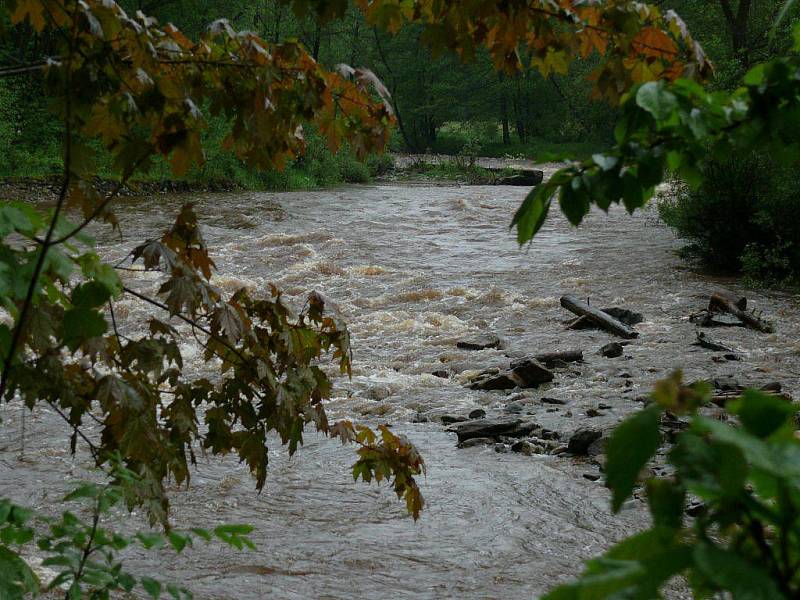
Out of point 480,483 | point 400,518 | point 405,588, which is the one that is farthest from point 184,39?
point 480,483

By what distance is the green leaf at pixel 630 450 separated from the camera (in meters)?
0.66

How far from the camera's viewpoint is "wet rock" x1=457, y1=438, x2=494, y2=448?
7.34m

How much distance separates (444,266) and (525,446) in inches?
339

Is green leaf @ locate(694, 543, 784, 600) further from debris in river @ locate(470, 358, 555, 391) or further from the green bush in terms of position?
the green bush

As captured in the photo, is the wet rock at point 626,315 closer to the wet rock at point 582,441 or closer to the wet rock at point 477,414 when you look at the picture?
the wet rock at point 477,414

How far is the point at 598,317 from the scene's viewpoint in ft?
36.8

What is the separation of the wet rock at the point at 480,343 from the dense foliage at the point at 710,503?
981cm

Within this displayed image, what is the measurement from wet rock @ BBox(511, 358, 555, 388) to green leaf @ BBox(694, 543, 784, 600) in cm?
845

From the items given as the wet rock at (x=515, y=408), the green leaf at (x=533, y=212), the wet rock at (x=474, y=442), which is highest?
the green leaf at (x=533, y=212)

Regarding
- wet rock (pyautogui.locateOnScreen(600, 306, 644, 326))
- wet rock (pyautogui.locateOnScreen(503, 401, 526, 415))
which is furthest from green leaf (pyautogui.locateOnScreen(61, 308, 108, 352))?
wet rock (pyautogui.locateOnScreen(600, 306, 644, 326))

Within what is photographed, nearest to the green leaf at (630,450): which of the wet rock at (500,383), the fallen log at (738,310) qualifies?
the wet rock at (500,383)

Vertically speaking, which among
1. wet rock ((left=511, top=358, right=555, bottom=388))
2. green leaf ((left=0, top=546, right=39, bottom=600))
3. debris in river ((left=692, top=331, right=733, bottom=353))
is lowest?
wet rock ((left=511, top=358, right=555, bottom=388))

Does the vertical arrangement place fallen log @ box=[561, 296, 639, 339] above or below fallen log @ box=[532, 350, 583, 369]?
above

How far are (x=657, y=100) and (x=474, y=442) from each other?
6.43m
